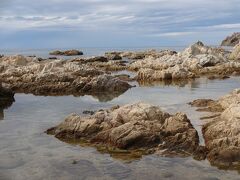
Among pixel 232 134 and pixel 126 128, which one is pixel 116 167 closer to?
pixel 126 128

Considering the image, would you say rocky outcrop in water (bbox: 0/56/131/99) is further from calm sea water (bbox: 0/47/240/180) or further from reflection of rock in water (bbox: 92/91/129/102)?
calm sea water (bbox: 0/47/240/180)

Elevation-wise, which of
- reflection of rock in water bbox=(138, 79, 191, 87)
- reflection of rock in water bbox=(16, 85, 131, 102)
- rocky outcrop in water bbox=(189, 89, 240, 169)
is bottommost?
reflection of rock in water bbox=(138, 79, 191, 87)

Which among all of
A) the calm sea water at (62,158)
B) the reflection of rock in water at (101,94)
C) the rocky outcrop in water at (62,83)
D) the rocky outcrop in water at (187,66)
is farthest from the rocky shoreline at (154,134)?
the rocky outcrop in water at (187,66)

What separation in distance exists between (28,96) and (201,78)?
2039cm

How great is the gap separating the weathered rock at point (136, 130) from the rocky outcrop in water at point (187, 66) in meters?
27.9

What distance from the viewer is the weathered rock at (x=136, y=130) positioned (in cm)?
1777

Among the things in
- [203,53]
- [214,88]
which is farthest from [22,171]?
[203,53]

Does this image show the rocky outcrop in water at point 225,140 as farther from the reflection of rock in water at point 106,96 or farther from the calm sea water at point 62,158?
the reflection of rock in water at point 106,96

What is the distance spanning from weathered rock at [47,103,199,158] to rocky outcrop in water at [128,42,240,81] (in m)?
27.9

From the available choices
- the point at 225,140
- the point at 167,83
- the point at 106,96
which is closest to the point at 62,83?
the point at 106,96

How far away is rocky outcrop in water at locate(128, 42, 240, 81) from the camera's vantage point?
48.8m

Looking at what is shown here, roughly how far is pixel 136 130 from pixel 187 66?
41.1 m

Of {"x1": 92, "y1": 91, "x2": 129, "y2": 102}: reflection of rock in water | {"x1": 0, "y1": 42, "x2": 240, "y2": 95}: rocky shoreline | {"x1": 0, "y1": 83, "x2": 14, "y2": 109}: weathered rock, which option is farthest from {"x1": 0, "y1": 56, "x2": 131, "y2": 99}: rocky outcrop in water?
{"x1": 0, "y1": 83, "x2": 14, "y2": 109}: weathered rock

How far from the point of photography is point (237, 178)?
47.4 ft
